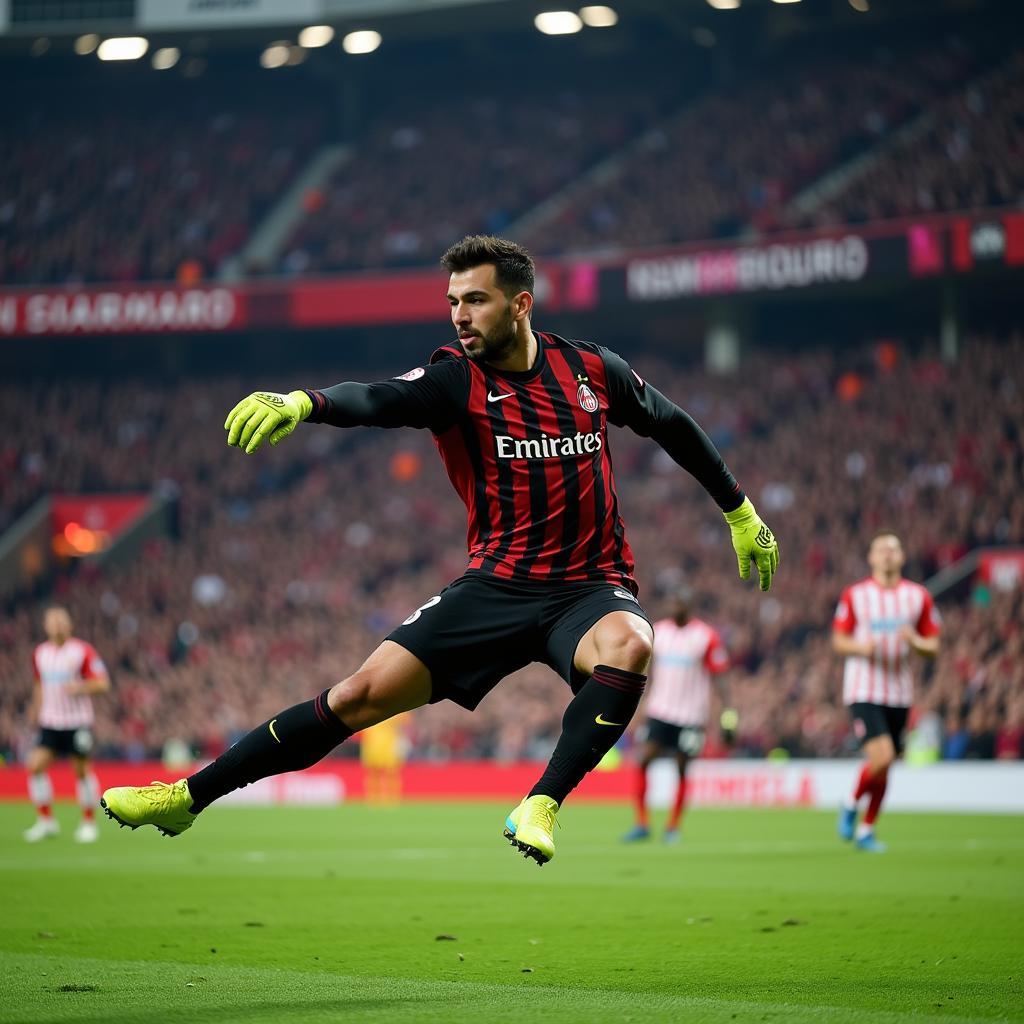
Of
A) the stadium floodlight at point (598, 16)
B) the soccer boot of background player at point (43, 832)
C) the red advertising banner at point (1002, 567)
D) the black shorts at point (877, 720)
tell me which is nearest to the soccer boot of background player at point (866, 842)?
the black shorts at point (877, 720)

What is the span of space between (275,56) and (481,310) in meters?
37.9

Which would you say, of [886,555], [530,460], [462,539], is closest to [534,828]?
[530,460]

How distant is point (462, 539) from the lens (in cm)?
3316

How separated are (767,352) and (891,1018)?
29982 mm

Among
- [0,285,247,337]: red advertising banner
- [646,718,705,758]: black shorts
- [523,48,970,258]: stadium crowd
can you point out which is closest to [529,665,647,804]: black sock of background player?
[646,718,705,758]: black shorts

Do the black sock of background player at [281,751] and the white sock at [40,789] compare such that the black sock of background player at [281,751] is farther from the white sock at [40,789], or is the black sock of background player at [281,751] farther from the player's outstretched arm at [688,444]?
the white sock at [40,789]

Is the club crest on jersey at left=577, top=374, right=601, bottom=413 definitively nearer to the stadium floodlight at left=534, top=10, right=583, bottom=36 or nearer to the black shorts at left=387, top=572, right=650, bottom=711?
the black shorts at left=387, top=572, right=650, bottom=711

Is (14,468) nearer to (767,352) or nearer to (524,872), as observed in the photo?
(767,352)

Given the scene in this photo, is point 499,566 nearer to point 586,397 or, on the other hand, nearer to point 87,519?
point 586,397

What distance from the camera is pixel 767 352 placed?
3475cm

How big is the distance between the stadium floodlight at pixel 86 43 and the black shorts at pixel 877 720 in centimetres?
3124

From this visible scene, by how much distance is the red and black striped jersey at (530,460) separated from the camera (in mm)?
6477

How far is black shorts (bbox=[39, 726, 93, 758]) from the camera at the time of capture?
17.4m

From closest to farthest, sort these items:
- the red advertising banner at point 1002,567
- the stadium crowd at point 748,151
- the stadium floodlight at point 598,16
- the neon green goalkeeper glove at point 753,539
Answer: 1. the neon green goalkeeper glove at point 753,539
2. the red advertising banner at point 1002,567
3. the stadium crowd at point 748,151
4. the stadium floodlight at point 598,16
